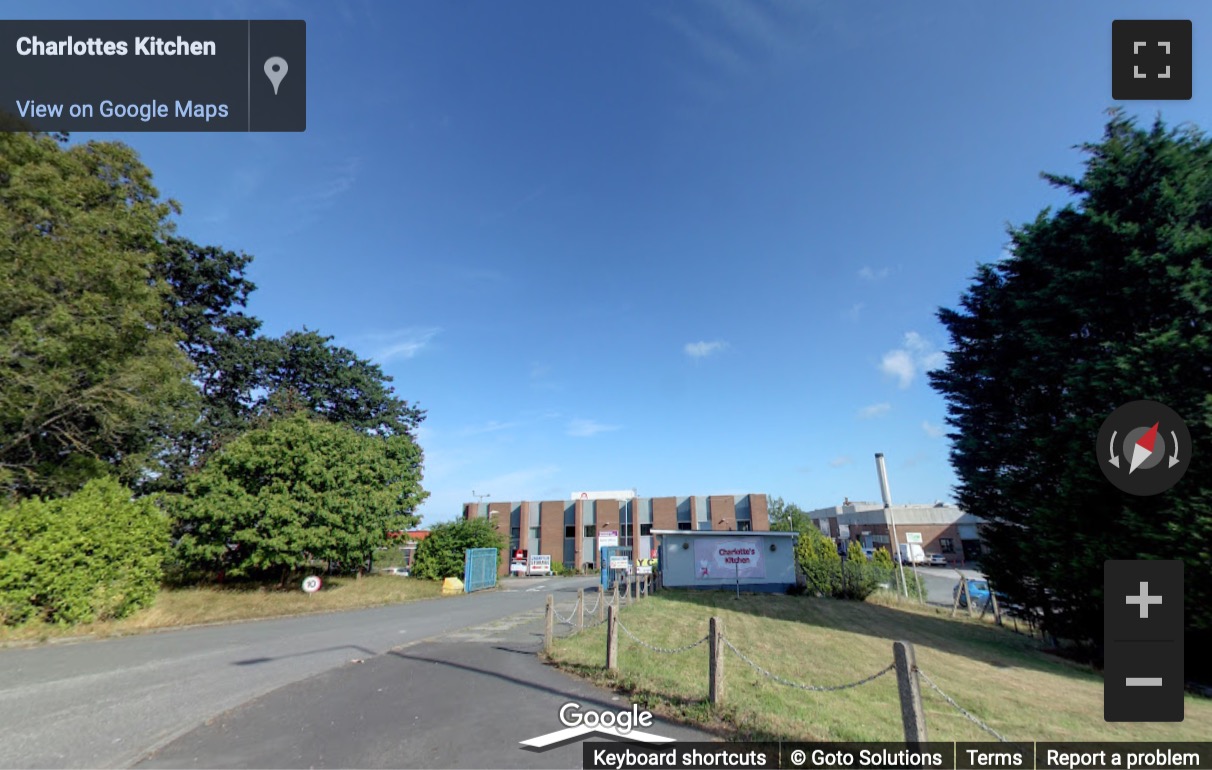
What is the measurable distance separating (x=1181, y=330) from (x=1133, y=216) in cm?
341

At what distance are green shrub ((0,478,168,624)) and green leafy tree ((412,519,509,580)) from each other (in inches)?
689

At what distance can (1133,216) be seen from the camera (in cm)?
1344

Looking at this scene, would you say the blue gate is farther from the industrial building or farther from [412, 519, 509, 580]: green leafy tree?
the industrial building

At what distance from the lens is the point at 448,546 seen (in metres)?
32.9

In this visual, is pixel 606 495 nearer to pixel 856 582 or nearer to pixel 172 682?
pixel 856 582

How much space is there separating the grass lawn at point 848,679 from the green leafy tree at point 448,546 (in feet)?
57.8

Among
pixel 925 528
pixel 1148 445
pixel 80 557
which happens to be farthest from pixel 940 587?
pixel 80 557

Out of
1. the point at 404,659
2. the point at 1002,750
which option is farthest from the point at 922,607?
the point at 404,659

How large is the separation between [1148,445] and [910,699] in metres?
7.11

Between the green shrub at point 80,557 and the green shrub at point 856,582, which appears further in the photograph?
the green shrub at point 856,582

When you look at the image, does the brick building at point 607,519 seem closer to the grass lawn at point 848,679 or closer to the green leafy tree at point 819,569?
the green leafy tree at point 819,569

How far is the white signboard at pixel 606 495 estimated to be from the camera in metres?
61.4

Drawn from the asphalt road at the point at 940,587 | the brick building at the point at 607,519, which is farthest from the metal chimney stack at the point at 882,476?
A: the brick building at the point at 607,519

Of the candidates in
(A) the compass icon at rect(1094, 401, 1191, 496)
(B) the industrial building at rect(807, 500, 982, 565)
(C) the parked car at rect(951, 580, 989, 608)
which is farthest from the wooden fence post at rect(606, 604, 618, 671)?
(B) the industrial building at rect(807, 500, 982, 565)
